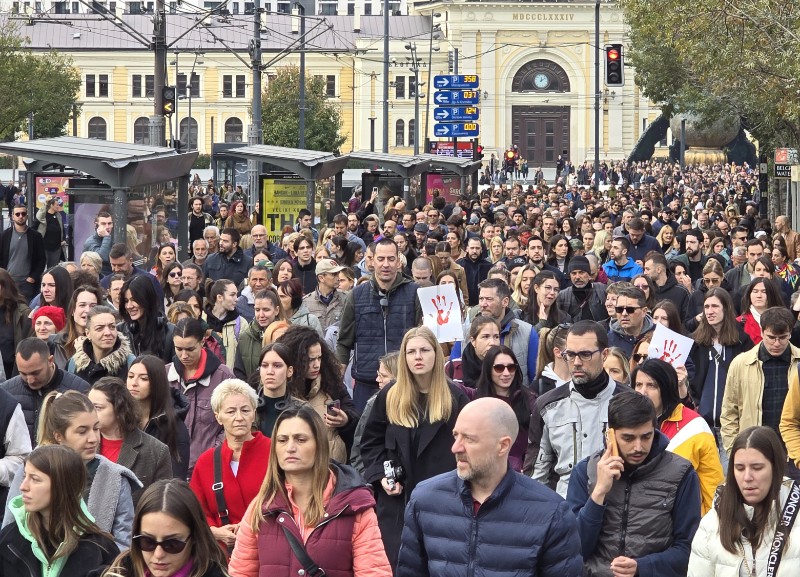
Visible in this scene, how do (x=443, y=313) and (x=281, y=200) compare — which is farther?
(x=281, y=200)

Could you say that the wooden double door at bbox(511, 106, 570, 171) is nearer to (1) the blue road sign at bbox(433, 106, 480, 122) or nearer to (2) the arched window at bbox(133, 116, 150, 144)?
(2) the arched window at bbox(133, 116, 150, 144)

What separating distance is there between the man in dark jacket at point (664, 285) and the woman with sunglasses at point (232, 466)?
23.3 feet

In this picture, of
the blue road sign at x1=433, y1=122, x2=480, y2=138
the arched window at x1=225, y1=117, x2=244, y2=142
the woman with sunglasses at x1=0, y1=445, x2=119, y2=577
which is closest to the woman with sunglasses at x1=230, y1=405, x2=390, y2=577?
the woman with sunglasses at x1=0, y1=445, x2=119, y2=577

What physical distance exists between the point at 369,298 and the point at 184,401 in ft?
8.55

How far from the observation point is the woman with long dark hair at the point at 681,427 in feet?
24.2

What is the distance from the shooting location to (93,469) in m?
6.88

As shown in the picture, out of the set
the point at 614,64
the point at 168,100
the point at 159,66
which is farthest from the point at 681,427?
the point at 614,64

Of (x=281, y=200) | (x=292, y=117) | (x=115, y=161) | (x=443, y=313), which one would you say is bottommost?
(x=443, y=313)

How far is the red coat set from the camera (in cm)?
730

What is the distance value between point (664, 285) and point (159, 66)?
14307 mm

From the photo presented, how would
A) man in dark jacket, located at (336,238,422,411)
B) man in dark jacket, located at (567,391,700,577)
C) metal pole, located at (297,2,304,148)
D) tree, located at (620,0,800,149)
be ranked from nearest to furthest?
man in dark jacket, located at (567,391,700,577) < man in dark jacket, located at (336,238,422,411) < tree, located at (620,0,800,149) < metal pole, located at (297,2,304,148)

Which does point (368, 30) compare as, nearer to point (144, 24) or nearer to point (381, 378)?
point (144, 24)

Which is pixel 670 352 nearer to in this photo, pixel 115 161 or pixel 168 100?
pixel 115 161

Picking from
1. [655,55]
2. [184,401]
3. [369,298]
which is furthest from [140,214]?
[655,55]
